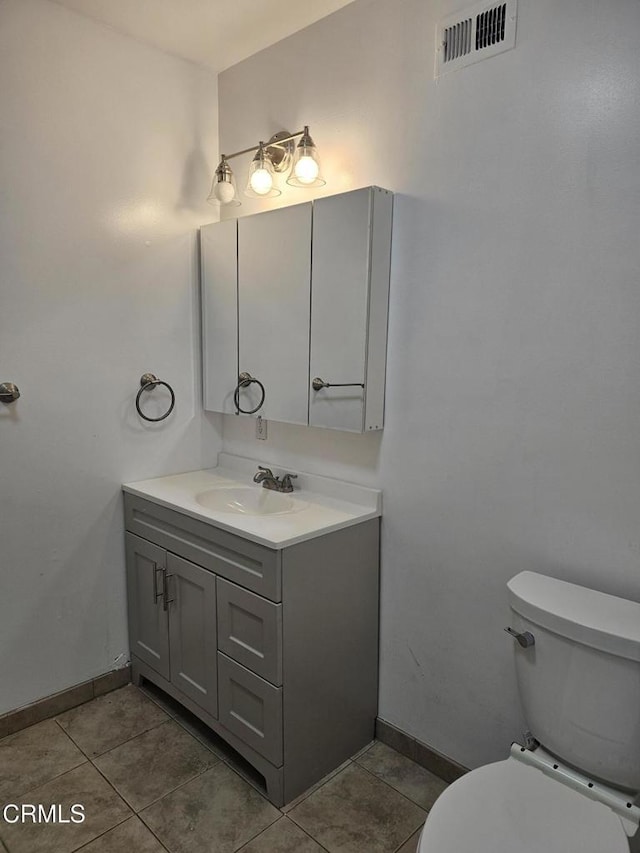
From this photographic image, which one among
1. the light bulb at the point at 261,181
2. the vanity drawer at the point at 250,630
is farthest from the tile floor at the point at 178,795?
the light bulb at the point at 261,181

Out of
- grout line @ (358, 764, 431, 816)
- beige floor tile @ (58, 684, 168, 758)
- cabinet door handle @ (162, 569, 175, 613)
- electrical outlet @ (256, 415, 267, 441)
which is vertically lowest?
beige floor tile @ (58, 684, 168, 758)

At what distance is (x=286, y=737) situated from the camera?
1722 mm

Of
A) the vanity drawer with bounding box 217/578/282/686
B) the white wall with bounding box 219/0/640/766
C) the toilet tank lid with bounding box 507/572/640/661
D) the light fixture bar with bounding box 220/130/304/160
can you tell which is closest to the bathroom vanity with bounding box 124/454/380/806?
the vanity drawer with bounding box 217/578/282/686

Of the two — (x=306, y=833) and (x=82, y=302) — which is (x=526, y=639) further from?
(x=82, y=302)

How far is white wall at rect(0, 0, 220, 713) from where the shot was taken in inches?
75.5

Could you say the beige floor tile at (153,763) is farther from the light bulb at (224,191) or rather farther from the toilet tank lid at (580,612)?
the light bulb at (224,191)

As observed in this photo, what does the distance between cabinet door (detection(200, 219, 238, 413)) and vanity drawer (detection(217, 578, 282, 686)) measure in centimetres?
81

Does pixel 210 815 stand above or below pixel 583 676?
below

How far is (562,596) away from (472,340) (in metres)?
0.73

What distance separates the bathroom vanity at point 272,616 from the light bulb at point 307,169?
3.43 feet

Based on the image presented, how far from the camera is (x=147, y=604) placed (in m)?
2.22

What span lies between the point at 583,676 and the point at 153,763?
1.41 m

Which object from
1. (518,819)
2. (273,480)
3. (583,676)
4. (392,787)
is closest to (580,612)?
(583,676)

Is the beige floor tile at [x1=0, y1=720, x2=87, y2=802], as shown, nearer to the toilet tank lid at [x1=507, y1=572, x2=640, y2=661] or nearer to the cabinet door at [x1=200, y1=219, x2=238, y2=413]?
the cabinet door at [x1=200, y1=219, x2=238, y2=413]
